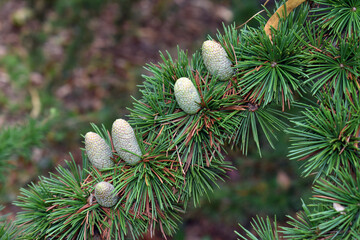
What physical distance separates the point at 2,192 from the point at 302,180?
5.07 feet

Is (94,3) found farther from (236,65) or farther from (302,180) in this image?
(236,65)

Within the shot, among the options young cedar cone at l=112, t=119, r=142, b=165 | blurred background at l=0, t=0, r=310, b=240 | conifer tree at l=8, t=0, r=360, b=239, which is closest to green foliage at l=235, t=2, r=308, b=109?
conifer tree at l=8, t=0, r=360, b=239

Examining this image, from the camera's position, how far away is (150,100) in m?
0.64

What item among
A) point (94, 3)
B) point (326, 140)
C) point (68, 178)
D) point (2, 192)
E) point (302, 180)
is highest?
point (94, 3)

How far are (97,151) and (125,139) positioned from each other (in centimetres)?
6

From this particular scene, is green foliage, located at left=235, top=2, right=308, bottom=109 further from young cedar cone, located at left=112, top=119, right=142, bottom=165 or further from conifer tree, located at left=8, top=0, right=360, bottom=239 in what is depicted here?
young cedar cone, located at left=112, top=119, right=142, bottom=165

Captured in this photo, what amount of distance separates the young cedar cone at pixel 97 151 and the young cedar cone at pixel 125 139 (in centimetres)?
3

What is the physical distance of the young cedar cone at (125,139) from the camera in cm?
59

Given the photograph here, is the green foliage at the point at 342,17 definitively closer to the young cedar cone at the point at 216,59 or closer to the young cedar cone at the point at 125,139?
the young cedar cone at the point at 216,59

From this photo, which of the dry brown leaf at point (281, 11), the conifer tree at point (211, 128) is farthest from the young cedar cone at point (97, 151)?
the dry brown leaf at point (281, 11)

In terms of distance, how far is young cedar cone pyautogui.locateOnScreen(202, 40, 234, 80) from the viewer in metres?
0.63

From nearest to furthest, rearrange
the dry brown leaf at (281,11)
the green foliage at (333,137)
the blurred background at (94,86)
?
the green foliage at (333,137) < the dry brown leaf at (281,11) < the blurred background at (94,86)

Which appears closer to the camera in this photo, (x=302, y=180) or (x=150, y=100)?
(x=150, y=100)

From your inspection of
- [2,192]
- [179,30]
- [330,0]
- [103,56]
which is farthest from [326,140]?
[179,30]
